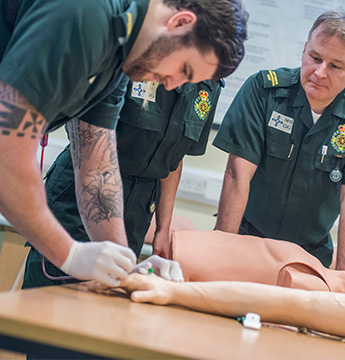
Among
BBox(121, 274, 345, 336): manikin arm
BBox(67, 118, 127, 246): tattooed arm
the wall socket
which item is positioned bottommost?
the wall socket

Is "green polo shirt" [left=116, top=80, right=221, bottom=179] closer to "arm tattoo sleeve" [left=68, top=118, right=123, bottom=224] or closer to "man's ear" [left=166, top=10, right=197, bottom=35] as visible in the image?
"arm tattoo sleeve" [left=68, top=118, right=123, bottom=224]

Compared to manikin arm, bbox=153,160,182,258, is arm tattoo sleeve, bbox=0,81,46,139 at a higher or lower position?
higher

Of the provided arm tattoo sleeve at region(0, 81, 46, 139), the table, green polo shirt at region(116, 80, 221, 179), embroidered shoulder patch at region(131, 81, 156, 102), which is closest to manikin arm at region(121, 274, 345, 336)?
the table

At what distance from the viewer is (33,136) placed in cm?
109

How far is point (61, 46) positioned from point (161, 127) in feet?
3.29

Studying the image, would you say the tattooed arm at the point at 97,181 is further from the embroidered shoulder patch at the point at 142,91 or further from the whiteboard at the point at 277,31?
the whiteboard at the point at 277,31

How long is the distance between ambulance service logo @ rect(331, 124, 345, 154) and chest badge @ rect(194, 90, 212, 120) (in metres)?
0.61

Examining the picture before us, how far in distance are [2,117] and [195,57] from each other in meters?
0.45

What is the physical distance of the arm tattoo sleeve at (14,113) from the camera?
1052 millimetres

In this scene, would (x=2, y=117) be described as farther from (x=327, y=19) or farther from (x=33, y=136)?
(x=327, y=19)

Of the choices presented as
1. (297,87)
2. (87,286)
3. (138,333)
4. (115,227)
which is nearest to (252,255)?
(115,227)

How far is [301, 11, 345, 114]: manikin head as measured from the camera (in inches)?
83.7

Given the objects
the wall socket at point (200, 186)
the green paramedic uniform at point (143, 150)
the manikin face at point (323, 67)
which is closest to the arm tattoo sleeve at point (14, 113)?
the green paramedic uniform at point (143, 150)

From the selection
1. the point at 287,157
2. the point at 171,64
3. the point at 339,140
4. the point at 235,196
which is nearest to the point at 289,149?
the point at 287,157
